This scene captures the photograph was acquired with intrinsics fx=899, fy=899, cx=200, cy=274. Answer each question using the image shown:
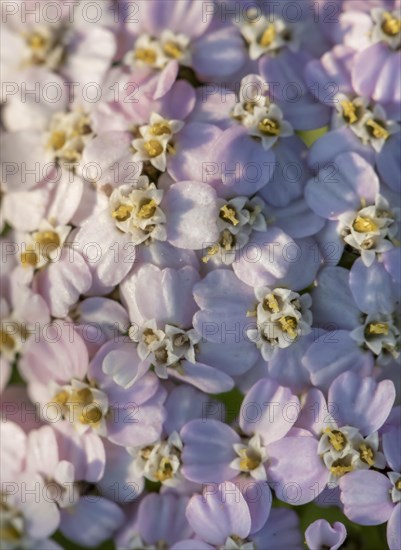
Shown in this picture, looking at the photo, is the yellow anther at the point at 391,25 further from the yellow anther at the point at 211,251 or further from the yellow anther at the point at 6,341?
the yellow anther at the point at 6,341

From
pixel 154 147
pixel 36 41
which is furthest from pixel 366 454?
pixel 36 41

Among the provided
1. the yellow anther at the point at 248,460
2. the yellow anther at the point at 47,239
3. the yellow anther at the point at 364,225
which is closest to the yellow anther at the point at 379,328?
the yellow anther at the point at 364,225

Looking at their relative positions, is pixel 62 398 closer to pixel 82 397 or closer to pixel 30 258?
pixel 82 397

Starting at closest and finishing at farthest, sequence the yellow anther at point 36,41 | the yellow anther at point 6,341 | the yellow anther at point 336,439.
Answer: the yellow anther at point 336,439, the yellow anther at point 6,341, the yellow anther at point 36,41

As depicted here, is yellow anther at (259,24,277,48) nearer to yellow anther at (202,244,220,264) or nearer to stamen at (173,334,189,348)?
yellow anther at (202,244,220,264)

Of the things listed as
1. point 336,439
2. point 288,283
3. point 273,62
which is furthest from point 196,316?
point 273,62

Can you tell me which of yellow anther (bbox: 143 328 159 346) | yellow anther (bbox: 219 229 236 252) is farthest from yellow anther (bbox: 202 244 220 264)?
yellow anther (bbox: 143 328 159 346)
